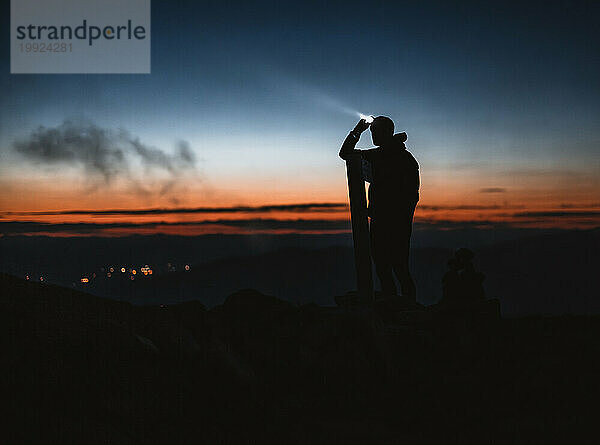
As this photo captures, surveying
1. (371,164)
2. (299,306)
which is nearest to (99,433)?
(299,306)

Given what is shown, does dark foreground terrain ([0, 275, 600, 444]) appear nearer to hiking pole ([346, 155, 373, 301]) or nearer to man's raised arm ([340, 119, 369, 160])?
hiking pole ([346, 155, 373, 301])

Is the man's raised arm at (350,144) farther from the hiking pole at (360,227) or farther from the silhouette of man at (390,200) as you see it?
the silhouette of man at (390,200)

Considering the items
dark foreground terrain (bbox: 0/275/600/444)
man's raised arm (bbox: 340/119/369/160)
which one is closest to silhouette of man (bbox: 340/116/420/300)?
man's raised arm (bbox: 340/119/369/160)

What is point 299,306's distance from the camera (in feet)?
28.6

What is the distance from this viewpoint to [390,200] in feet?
27.6

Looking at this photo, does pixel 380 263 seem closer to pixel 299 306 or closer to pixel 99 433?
pixel 299 306

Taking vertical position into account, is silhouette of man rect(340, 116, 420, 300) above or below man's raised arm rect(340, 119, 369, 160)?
below

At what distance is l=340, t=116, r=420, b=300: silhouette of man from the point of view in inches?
329

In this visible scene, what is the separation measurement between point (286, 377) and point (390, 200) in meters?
3.28

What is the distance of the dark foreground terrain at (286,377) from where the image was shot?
485 cm

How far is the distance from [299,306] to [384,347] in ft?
7.67

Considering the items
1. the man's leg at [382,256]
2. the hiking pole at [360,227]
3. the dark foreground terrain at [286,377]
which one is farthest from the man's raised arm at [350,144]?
the dark foreground terrain at [286,377]

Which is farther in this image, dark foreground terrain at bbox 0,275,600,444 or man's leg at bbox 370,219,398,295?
man's leg at bbox 370,219,398,295

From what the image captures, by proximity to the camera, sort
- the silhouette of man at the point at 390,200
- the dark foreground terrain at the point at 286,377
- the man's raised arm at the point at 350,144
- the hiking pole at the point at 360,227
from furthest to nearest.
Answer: the silhouette of man at the point at 390,200, the man's raised arm at the point at 350,144, the hiking pole at the point at 360,227, the dark foreground terrain at the point at 286,377
